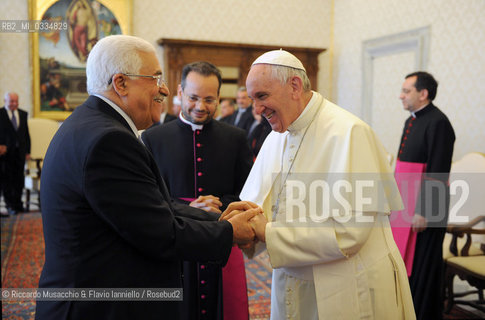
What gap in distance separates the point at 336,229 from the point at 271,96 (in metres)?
0.63

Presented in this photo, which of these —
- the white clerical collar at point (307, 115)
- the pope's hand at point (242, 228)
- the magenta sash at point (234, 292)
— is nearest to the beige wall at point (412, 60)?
the magenta sash at point (234, 292)

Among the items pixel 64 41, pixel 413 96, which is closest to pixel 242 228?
pixel 413 96

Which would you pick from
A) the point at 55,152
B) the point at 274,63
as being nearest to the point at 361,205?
the point at 274,63

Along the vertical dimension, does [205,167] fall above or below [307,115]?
below

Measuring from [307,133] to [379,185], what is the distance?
386 millimetres

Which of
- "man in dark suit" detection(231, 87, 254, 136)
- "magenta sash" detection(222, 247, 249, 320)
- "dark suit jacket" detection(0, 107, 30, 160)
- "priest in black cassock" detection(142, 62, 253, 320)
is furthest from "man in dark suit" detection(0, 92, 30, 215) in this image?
"magenta sash" detection(222, 247, 249, 320)

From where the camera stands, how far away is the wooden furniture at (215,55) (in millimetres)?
8852

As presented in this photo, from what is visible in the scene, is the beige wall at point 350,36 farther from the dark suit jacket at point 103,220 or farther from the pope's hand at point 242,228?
the dark suit jacket at point 103,220

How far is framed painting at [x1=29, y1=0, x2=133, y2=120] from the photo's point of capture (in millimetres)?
8414

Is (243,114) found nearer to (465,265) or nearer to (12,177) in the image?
(12,177)

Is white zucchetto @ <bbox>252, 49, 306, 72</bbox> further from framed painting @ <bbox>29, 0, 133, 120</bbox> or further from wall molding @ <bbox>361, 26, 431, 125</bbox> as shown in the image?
framed painting @ <bbox>29, 0, 133, 120</bbox>

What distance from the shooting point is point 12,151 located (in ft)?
24.3

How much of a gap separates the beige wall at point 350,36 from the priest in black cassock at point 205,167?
4.82 m

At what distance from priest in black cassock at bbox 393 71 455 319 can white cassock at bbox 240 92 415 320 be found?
1.84 meters
